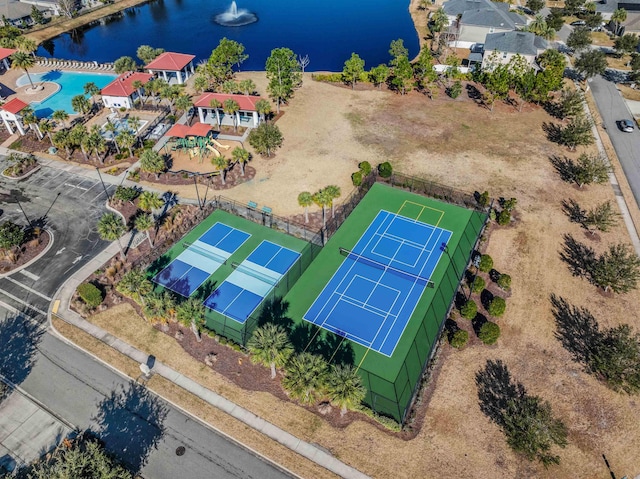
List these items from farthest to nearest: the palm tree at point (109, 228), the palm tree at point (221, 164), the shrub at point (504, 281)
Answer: the palm tree at point (221, 164) < the shrub at point (504, 281) < the palm tree at point (109, 228)

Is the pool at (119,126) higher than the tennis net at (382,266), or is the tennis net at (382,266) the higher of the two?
the pool at (119,126)

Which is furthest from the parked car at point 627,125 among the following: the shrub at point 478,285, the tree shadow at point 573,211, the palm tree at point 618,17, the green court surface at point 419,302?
the palm tree at point 618,17

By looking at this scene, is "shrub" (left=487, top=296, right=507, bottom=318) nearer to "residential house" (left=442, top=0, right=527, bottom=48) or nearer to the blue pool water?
the blue pool water

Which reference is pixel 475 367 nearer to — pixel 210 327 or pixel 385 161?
pixel 210 327

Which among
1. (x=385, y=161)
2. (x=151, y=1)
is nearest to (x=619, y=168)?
(x=385, y=161)

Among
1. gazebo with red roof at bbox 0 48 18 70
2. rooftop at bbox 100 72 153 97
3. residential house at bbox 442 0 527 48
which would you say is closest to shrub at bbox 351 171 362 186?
rooftop at bbox 100 72 153 97

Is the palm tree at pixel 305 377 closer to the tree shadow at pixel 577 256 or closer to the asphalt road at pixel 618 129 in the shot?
the tree shadow at pixel 577 256
